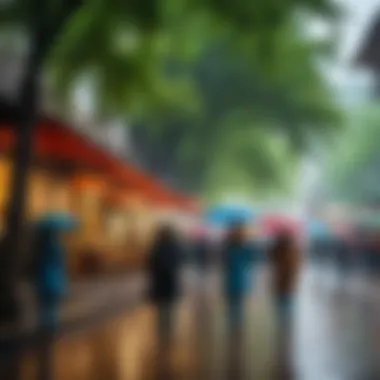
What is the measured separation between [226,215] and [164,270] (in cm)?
346

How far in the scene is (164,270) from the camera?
16938mm

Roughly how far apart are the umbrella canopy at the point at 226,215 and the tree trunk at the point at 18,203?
205 cm

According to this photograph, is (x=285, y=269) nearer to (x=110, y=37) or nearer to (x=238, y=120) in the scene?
(x=238, y=120)

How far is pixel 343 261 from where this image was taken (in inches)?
633

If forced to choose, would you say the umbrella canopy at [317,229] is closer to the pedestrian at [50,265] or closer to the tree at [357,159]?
the tree at [357,159]

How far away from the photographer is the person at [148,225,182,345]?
579 inches

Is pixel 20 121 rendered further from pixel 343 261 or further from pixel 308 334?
pixel 343 261

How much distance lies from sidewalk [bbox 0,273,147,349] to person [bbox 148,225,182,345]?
0.62 ft

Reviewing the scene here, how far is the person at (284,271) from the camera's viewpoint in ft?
52.3

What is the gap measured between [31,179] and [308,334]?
119 inches

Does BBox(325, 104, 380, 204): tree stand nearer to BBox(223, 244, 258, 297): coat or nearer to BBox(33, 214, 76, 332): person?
BBox(33, 214, 76, 332): person

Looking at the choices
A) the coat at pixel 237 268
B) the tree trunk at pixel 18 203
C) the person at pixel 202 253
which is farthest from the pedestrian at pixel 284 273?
the tree trunk at pixel 18 203

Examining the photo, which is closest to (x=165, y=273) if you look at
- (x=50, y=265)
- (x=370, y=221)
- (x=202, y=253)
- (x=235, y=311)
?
(x=235, y=311)

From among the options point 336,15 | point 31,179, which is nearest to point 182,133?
point 31,179
